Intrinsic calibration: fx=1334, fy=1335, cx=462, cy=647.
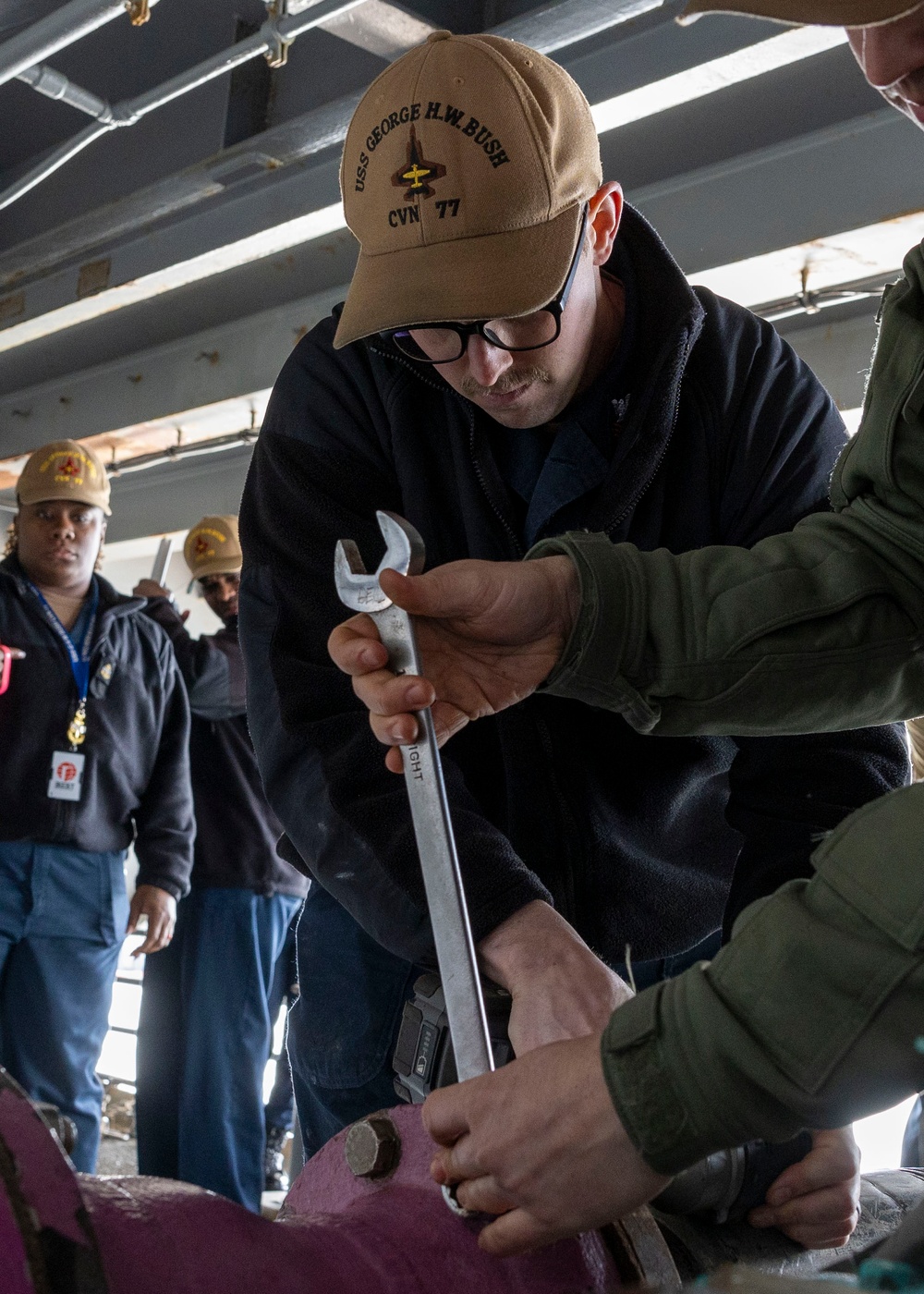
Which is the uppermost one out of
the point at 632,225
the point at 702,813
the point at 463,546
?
the point at 632,225

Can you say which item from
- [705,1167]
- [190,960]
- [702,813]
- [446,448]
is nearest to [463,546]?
[446,448]

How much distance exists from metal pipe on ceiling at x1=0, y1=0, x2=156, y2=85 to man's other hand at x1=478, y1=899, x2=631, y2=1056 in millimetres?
1885

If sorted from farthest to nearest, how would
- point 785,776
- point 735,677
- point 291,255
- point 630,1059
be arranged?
point 291,255 → point 785,776 → point 735,677 → point 630,1059

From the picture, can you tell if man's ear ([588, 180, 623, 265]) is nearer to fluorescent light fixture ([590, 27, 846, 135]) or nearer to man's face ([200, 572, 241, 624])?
fluorescent light fixture ([590, 27, 846, 135])

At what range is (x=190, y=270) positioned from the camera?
3.36 meters

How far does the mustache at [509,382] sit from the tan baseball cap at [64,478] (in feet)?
8.36

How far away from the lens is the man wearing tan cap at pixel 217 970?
3643 mm

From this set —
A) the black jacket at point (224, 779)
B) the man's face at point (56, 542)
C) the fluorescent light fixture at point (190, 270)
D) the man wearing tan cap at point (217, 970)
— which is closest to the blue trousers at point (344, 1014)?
the fluorescent light fixture at point (190, 270)

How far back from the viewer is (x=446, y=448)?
5.16 ft

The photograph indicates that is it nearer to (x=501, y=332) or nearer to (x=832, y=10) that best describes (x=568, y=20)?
(x=501, y=332)

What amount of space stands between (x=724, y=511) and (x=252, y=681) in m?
0.58

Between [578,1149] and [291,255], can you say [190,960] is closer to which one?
[291,255]

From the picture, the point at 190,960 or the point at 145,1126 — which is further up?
the point at 190,960

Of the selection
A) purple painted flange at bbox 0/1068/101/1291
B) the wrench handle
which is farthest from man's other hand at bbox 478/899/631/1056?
purple painted flange at bbox 0/1068/101/1291
